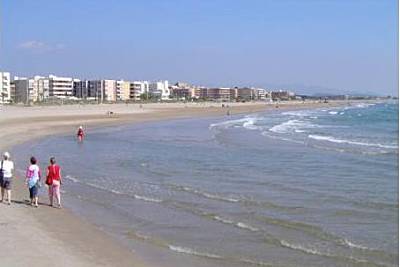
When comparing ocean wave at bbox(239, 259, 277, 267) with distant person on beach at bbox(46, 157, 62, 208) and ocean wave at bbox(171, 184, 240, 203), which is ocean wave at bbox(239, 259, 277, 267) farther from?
distant person on beach at bbox(46, 157, 62, 208)

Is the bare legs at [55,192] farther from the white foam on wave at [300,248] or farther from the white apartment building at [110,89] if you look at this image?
the white apartment building at [110,89]

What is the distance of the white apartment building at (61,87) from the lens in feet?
564

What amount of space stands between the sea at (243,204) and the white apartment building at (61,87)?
487 ft

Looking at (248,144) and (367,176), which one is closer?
(367,176)

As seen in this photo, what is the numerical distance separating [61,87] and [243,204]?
168m

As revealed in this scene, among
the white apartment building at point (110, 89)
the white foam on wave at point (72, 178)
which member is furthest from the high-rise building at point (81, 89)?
the white foam on wave at point (72, 178)

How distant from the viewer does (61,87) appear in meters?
178

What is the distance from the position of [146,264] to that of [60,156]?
61.0 feet

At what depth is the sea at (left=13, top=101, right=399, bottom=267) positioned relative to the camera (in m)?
10.3

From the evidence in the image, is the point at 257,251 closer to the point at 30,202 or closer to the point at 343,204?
the point at 343,204

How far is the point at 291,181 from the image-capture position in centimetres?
1823

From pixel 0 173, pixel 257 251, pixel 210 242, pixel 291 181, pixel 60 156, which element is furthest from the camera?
pixel 60 156

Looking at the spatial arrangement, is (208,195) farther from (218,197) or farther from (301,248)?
A: (301,248)

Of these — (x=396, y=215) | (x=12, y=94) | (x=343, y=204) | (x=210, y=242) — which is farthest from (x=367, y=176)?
(x=12, y=94)
